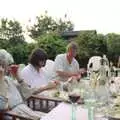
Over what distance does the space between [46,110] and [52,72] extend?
1.67 m

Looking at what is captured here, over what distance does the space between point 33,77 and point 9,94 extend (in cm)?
85

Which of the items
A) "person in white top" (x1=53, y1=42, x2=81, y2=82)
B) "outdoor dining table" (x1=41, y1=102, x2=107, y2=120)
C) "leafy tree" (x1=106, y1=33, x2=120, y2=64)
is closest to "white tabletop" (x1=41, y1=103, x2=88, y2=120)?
"outdoor dining table" (x1=41, y1=102, x2=107, y2=120)

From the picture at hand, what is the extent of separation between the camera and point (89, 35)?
45.4 ft

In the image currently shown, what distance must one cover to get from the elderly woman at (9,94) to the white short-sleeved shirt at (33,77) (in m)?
0.67

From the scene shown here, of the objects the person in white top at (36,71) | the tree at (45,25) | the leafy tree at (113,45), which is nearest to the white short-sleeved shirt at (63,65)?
the person in white top at (36,71)

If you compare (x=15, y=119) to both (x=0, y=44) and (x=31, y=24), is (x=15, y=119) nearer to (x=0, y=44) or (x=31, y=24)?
(x=0, y=44)

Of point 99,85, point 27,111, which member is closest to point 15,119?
point 27,111

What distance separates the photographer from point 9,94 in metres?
2.78

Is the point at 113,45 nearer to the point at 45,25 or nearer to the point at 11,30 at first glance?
the point at 11,30

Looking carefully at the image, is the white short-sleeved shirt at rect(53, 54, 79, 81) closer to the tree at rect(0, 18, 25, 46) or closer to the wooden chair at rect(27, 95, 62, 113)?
the wooden chair at rect(27, 95, 62, 113)

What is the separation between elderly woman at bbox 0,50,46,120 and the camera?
2621 millimetres

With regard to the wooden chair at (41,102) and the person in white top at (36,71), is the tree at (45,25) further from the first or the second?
the wooden chair at (41,102)

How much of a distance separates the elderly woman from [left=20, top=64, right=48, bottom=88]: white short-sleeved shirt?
2.19 ft

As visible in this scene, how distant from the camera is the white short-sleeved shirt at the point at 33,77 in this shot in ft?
11.7
